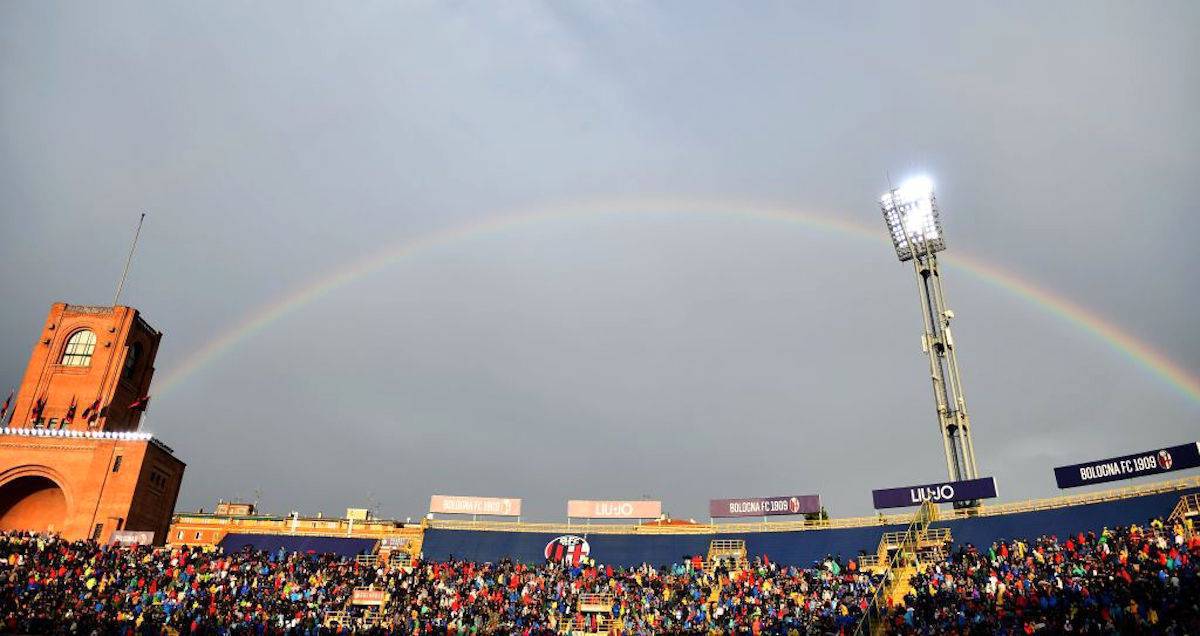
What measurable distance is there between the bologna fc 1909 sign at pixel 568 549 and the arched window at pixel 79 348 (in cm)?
4050

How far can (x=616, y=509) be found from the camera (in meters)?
71.9

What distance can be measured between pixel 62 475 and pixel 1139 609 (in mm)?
66446

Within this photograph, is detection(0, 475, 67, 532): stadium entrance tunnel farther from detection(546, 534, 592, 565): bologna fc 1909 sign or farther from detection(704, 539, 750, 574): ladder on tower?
detection(704, 539, 750, 574): ladder on tower

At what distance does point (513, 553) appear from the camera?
63.4 metres

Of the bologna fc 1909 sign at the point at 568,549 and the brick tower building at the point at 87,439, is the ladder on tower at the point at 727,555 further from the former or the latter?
the brick tower building at the point at 87,439

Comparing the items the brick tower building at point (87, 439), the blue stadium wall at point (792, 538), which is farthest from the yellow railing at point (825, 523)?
the brick tower building at point (87, 439)

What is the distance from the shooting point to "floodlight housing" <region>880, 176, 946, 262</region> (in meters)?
68.2

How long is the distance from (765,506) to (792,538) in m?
5.83

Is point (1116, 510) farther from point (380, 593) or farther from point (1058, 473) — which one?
point (380, 593)

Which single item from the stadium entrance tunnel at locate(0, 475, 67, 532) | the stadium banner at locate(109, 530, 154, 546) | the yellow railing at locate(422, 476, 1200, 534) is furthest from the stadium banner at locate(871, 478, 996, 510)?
the stadium entrance tunnel at locate(0, 475, 67, 532)

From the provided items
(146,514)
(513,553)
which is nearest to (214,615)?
(146,514)

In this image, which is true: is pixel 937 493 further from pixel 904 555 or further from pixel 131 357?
pixel 131 357

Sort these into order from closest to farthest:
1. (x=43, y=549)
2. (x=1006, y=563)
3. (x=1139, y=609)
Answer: (x=1139, y=609)
(x=1006, y=563)
(x=43, y=549)

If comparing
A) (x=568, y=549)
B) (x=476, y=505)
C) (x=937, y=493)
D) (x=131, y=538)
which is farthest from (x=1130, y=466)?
(x=131, y=538)
